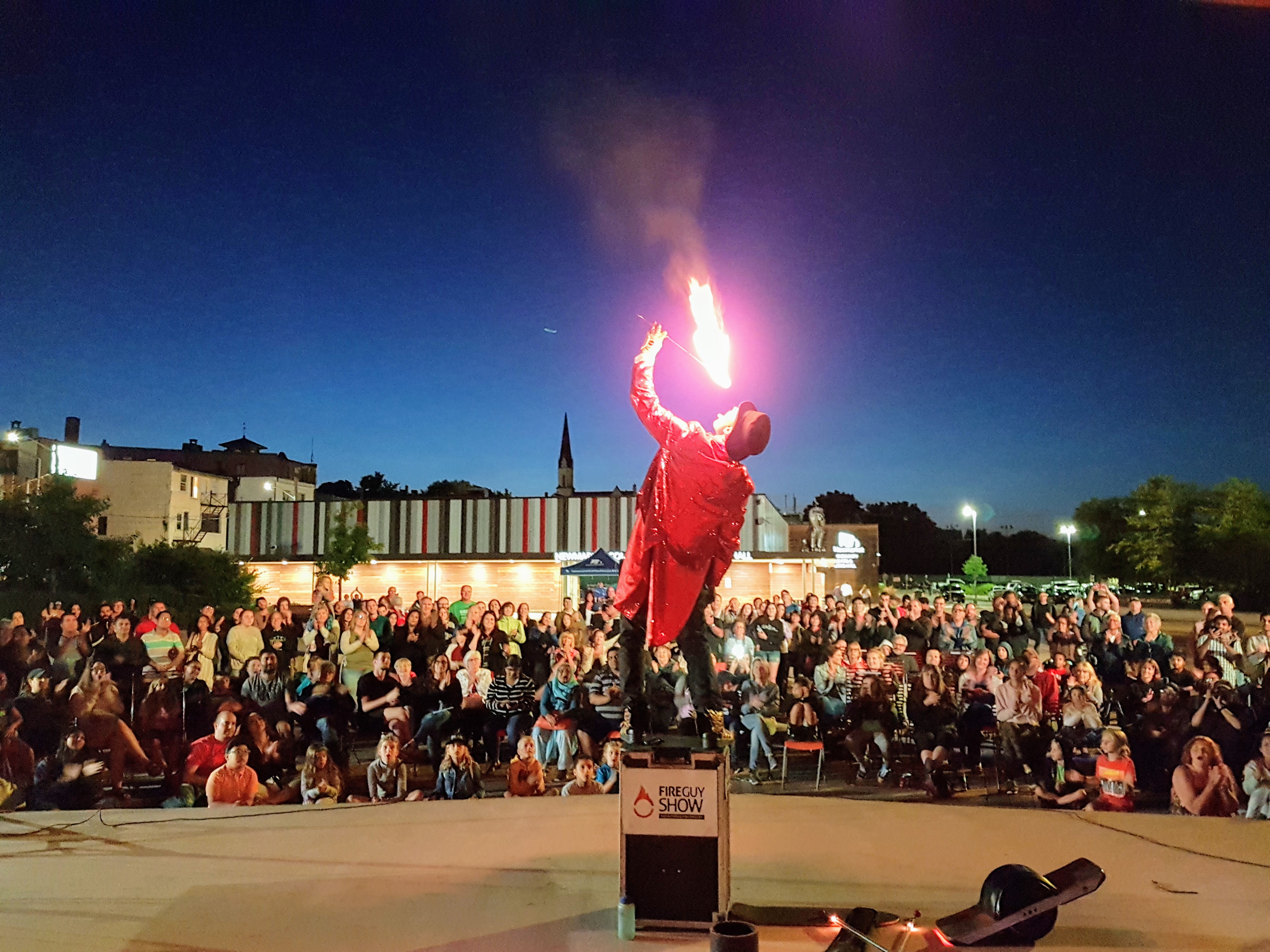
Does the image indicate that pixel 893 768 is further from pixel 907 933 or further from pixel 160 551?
pixel 160 551

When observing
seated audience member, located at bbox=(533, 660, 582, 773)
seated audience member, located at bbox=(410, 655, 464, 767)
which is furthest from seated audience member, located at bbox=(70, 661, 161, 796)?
seated audience member, located at bbox=(533, 660, 582, 773)

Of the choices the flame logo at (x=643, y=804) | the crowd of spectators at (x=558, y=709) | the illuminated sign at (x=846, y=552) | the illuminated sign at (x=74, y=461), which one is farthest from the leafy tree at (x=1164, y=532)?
the illuminated sign at (x=74, y=461)

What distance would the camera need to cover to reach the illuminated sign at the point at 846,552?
885 inches

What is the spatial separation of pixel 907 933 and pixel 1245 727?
12.1 ft

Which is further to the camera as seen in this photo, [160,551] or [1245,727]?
[160,551]

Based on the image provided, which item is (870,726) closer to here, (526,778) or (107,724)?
(526,778)

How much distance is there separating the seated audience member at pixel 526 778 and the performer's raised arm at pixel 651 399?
293 centimetres

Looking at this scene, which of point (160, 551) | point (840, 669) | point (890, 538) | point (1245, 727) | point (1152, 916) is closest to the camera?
point (1152, 916)

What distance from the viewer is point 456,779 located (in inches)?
232

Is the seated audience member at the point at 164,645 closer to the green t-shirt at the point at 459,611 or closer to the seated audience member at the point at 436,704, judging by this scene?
the seated audience member at the point at 436,704

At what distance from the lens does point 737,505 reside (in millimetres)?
4277

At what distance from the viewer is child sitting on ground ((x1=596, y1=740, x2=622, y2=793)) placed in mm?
6082

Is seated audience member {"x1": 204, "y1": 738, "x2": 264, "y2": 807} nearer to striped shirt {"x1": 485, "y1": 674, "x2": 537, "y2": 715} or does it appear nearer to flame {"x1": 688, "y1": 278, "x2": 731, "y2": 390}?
striped shirt {"x1": 485, "y1": 674, "x2": 537, "y2": 715}

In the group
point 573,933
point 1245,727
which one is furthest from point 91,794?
point 1245,727
